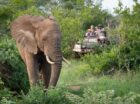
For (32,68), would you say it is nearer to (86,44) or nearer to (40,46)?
(40,46)

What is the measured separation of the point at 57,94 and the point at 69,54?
52.1 ft

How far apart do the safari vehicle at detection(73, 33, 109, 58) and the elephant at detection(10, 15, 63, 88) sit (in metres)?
11.3

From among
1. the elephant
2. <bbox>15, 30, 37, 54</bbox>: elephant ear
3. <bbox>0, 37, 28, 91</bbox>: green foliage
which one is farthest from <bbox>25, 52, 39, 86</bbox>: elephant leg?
Result: <bbox>0, 37, 28, 91</bbox>: green foliage

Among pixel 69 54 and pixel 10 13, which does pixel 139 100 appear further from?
pixel 69 54

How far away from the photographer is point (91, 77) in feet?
54.6

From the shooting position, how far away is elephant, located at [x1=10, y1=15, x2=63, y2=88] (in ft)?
33.9

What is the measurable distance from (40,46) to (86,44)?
43.6ft

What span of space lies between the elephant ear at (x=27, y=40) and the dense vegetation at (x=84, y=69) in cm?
81

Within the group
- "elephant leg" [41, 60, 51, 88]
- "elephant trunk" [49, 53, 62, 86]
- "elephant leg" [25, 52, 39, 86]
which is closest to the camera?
"elephant trunk" [49, 53, 62, 86]

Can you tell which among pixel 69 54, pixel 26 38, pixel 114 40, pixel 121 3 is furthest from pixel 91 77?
pixel 69 54

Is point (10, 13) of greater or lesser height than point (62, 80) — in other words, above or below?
above

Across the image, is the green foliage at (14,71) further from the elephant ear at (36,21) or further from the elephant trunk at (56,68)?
the elephant trunk at (56,68)

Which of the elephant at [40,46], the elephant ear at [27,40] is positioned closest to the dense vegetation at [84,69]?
the elephant at [40,46]

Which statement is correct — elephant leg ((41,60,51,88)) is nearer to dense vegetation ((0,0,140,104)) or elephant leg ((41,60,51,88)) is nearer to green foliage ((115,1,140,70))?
dense vegetation ((0,0,140,104))
